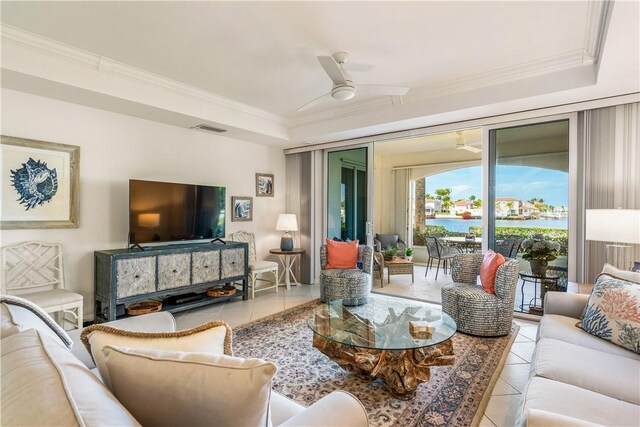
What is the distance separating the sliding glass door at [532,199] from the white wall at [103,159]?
3.79 metres

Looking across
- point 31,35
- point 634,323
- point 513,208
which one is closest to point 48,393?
point 634,323

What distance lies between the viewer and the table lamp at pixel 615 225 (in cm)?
236

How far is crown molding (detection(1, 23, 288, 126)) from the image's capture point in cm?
255

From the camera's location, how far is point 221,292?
13.6ft

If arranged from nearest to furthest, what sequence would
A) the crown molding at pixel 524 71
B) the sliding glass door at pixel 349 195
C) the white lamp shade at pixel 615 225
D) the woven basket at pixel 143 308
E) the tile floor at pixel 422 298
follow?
1. the tile floor at pixel 422 298
2. the crown molding at pixel 524 71
3. the white lamp shade at pixel 615 225
4. the woven basket at pixel 143 308
5. the sliding glass door at pixel 349 195

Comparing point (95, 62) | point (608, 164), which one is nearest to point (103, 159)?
point (95, 62)

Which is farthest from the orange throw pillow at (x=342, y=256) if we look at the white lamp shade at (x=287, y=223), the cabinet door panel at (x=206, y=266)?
the cabinet door panel at (x=206, y=266)

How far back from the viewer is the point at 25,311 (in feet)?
3.98

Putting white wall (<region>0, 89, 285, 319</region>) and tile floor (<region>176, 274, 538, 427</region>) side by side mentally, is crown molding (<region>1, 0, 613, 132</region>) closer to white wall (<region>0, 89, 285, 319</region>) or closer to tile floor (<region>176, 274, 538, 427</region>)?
white wall (<region>0, 89, 285, 319</region>)

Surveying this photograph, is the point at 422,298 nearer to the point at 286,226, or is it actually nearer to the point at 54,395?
the point at 286,226

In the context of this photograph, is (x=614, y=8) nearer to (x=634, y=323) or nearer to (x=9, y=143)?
(x=634, y=323)

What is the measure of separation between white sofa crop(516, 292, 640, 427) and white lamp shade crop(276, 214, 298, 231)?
12.0ft

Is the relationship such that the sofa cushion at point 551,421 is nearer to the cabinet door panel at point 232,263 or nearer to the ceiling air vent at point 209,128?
the cabinet door panel at point 232,263

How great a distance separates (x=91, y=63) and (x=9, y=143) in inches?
41.7
